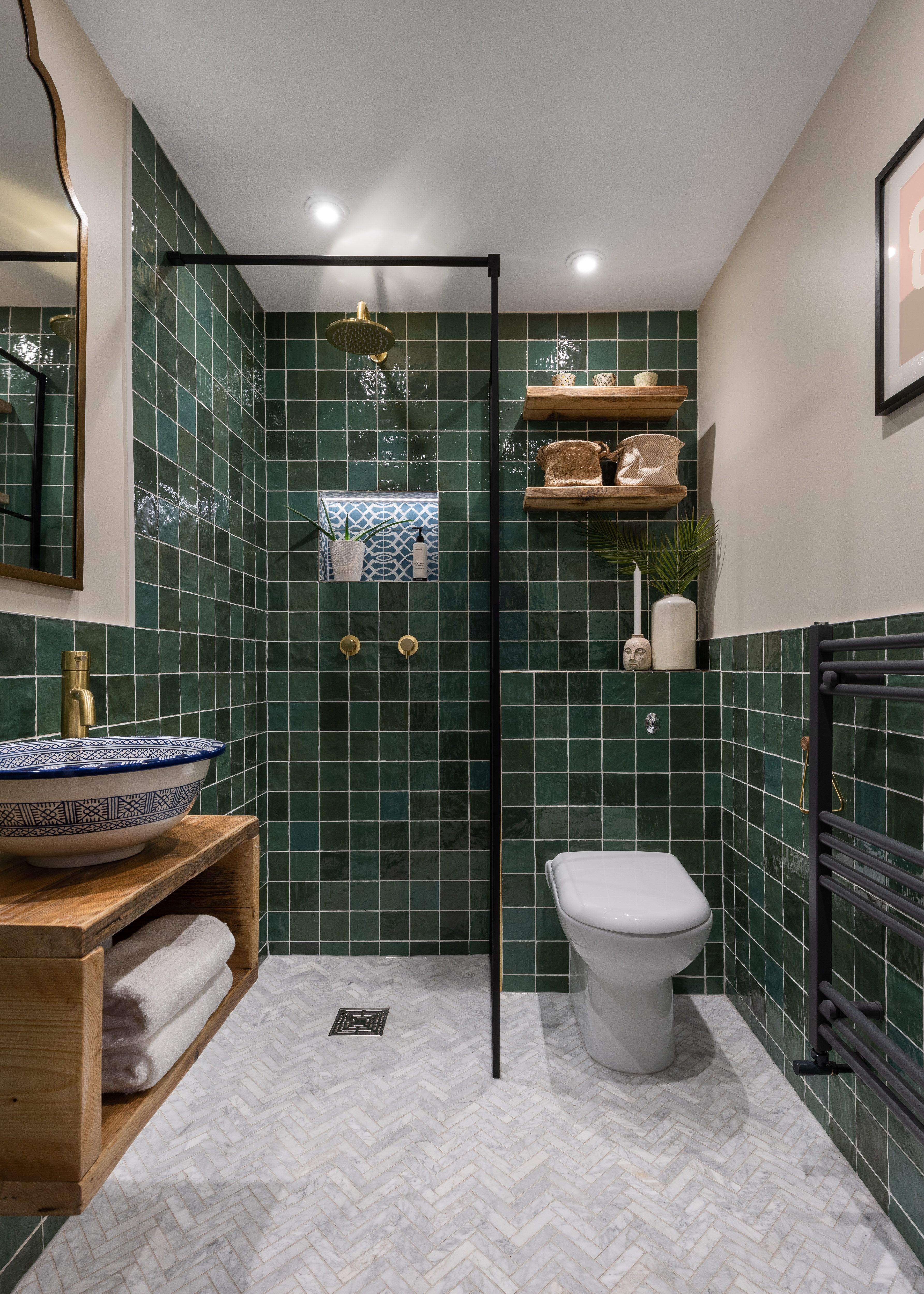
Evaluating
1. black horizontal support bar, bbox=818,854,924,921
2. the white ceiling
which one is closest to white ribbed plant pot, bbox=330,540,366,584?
the white ceiling

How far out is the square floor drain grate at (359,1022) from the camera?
1991 mm

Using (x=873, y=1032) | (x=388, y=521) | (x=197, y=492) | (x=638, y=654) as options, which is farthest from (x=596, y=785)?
(x=197, y=492)

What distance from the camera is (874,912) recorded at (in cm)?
120

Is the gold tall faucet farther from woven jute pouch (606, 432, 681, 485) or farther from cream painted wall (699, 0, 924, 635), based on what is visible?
woven jute pouch (606, 432, 681, 485)

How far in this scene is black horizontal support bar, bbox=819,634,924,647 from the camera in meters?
1.09

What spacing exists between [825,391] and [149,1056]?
186 cm

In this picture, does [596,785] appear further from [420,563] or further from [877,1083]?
[877,1083]

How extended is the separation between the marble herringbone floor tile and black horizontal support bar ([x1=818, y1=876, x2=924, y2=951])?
616mm

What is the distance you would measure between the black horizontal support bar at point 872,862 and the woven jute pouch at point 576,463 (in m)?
1.39

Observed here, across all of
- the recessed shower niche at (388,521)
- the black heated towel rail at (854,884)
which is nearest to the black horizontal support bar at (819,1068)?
the black heated towel rail at (854,884)

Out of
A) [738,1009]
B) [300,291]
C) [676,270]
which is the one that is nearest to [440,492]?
[300,291]

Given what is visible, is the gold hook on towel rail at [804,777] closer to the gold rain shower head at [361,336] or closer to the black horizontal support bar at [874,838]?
the black horizontal support bar at [874,838]

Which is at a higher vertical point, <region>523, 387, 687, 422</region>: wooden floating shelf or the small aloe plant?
<region>523, 387, 687, 422</region>: wooden floating shelf

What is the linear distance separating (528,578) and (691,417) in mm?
863
